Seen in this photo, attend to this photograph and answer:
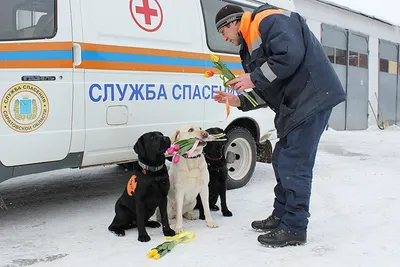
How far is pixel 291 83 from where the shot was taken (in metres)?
3.17

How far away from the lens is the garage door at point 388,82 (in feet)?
Result: 56.1

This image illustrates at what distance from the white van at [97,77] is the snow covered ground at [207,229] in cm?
60

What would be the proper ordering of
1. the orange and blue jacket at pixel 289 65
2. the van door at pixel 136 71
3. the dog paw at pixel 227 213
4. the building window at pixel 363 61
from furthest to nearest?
the building window at pixel 363 61
the dog paw at pixel 227 213
the van door at pixel 136 71
the orange and blue jacket at pixel 289 65

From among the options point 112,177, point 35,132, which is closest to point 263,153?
point 112,177

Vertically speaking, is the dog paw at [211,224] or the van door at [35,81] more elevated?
the van door at [35,81]

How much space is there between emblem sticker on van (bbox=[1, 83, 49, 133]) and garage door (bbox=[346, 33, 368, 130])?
13.1 meters

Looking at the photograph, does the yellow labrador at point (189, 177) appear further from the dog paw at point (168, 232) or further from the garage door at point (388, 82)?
the garage door at point (388, 82)

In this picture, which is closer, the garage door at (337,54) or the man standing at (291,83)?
the man standing at (291,83)

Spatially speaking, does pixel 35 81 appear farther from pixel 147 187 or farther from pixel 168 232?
pixel 168 232

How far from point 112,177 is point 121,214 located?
240 centimetres

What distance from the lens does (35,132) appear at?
3.41 meters

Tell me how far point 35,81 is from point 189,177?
143 cm

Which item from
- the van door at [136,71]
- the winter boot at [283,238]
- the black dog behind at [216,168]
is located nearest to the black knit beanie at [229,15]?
the van door at [136,71]

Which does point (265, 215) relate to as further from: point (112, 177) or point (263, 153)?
point (112, 177)
